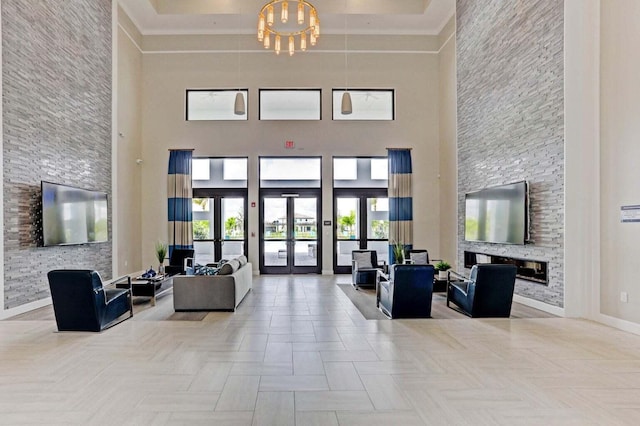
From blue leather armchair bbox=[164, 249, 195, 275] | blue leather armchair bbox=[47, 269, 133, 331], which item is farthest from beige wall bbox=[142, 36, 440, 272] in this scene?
blue leather armchair bbox=[47, 269, 133, 331]

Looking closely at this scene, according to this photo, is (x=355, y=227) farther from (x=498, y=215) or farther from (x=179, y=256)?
(x=179, y=256)

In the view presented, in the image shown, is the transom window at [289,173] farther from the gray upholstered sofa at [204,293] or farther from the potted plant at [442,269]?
the gray upholstered sofa at [204,293]

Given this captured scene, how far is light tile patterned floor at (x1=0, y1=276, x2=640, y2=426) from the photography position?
9.70ft

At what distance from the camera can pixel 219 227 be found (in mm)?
11133

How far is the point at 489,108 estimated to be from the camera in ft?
26.8

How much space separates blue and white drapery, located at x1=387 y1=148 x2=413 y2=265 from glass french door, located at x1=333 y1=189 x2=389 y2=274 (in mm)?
431

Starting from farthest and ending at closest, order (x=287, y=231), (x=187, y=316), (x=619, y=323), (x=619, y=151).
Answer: (x=287, y=231), (x=187, y=316), (x=619, y=151), (x=619, y=323)

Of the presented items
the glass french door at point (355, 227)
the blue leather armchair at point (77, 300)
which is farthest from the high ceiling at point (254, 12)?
the blue leather armchair at point (77, 300)

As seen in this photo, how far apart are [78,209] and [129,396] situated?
5355 mm

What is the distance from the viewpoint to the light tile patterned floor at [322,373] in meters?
2.96

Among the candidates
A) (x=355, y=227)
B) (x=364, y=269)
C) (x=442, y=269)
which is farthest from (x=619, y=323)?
(x=355, y=227)

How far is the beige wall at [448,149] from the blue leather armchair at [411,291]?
4193mm

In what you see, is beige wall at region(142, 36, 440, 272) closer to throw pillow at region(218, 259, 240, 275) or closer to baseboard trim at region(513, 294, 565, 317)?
baseboard trim at region(513, 294, 565, 317)

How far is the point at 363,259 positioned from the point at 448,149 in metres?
3.75
